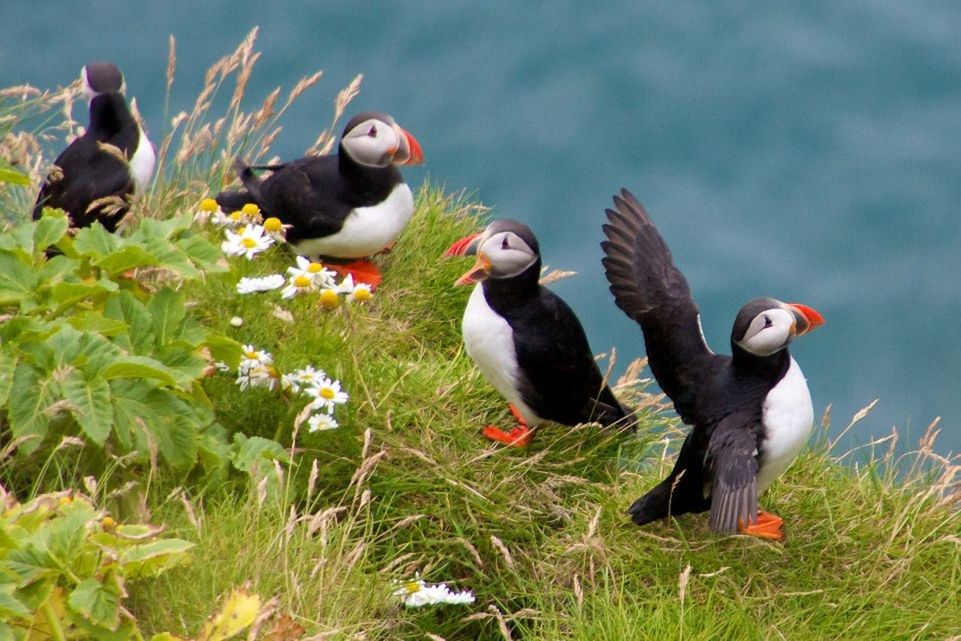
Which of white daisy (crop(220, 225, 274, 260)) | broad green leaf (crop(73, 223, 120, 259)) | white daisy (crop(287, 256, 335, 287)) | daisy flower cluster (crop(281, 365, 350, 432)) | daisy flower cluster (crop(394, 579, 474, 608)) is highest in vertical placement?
broad green leaf (crop(73, 223, 120, 259))

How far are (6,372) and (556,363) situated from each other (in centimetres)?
191

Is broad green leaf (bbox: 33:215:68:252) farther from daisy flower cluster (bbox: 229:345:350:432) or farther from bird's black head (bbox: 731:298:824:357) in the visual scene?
bird's black head (bbox: 731:298:824:357)

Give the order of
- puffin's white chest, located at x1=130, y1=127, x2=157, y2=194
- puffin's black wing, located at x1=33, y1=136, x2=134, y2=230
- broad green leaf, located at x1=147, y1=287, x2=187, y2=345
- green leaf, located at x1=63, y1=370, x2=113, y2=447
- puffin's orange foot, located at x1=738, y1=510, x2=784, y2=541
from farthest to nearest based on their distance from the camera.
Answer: puffin's white chest, located at x1=130, y1=127, x2=157, y2=194
puffin's black wing, located at x1=33, y1=136, x2=134, y2=230
puffin's orange foot, located at x1=738, y1=510, x2=784, y2=541
broad green leaf, located at x1=147, y1=287, x2=187, y2=345
green leaf, located at x1=63, y1=370, x2=113, y2=447

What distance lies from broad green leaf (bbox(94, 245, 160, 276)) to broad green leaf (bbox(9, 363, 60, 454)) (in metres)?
0.50

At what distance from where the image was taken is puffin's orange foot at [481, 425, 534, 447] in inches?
199

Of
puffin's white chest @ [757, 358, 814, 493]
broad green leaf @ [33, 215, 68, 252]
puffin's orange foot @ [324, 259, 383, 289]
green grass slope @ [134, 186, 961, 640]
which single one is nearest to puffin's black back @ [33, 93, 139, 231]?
green grass slope @ [134, 186, 961, 640]

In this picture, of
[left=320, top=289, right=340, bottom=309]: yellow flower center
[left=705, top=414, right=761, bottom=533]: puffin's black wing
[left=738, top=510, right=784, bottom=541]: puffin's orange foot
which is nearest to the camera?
[left=705, top=414, right=761, bottom=533]: puffin's black wing

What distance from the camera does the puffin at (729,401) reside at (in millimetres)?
4387

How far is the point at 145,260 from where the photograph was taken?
4199 millimetres

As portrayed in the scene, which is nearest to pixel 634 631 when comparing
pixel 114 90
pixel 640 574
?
pixel 640 574

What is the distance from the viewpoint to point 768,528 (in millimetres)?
4707

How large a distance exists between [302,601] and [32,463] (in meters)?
0.86

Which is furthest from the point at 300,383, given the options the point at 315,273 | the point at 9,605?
the point at 9,605

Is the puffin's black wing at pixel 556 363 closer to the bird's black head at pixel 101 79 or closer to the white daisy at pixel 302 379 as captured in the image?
the white daisy at pixel 302 379
